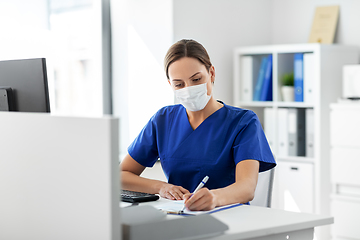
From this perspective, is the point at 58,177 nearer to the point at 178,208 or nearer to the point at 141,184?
the point at 178,208

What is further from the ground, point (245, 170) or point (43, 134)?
point (43, 134)

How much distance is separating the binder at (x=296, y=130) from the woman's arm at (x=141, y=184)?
174 centimetres

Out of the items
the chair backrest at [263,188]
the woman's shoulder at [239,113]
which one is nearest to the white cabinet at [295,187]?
the chair backrest at [263,188]

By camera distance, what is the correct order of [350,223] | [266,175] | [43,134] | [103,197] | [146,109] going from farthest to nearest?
[146,109], [350,223], [266,175], [43,134], [103,197]

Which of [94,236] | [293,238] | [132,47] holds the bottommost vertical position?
[293,238]

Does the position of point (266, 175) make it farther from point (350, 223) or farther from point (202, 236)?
point (350, 223)

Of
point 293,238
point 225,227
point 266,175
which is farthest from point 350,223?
point 225,227

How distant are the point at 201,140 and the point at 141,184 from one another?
0.28m

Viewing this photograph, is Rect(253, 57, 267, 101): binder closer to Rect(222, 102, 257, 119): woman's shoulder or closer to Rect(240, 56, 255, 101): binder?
Rect(240, 56, 255, 101): binder

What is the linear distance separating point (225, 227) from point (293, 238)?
0.80 feet

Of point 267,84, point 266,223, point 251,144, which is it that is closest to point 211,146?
point 251,144

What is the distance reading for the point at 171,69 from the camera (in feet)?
5.46

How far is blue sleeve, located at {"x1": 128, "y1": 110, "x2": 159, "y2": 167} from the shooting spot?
182cm

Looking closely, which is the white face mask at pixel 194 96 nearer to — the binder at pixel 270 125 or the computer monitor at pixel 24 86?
the computer monitor at pixel 24 86
